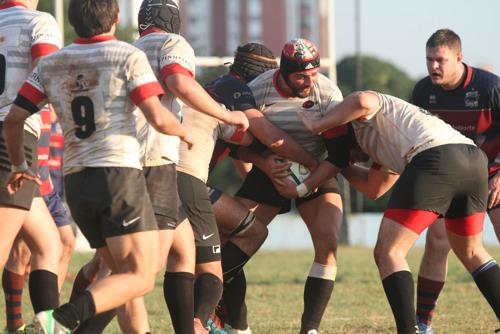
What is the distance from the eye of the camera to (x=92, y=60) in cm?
619

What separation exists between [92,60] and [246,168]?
3.13 metres

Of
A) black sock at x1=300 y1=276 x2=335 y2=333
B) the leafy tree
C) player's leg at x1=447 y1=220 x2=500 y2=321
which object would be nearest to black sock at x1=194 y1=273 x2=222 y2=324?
black sock at x1=300 y1=276 x2=335 y2=333

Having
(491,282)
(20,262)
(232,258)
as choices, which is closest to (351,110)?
(491,282)

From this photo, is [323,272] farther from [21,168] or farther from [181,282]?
[21,168]

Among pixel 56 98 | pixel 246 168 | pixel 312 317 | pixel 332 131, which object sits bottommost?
pixel 312 317

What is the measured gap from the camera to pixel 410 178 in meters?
7.26

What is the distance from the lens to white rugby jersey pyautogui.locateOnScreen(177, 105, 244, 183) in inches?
294

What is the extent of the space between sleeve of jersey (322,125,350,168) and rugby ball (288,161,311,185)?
0.18 metres

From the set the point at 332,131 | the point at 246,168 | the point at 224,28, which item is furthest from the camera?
the point at 224,28

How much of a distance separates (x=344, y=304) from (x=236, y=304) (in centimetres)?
267

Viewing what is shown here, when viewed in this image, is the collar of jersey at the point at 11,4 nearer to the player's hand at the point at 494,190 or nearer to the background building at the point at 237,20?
the player's hand at the point at 494,190

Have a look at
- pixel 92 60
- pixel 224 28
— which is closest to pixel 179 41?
pixel 92 60

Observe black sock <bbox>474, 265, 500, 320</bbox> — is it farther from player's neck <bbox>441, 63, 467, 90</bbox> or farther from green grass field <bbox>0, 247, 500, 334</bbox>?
player's neck <bbox>441, 63, 467, 90</bbox>

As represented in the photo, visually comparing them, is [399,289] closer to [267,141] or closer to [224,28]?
[267,141]
